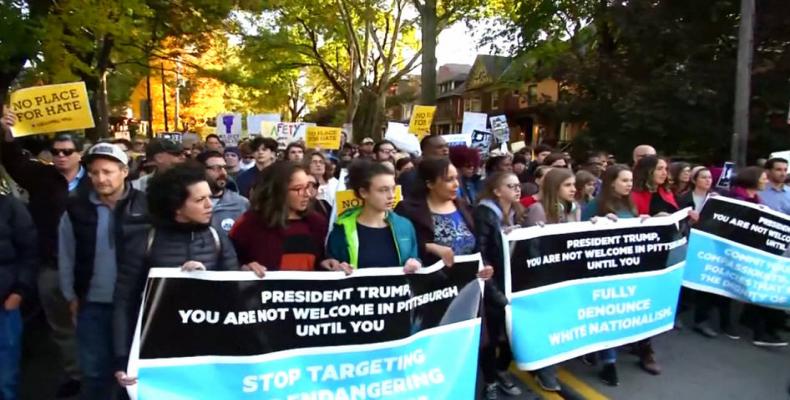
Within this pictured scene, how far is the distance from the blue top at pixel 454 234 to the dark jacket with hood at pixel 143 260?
147cm

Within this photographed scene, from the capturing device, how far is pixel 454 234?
4090 millimetres

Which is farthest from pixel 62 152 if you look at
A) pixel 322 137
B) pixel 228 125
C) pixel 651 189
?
pixel 228 125

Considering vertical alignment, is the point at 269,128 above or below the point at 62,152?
above

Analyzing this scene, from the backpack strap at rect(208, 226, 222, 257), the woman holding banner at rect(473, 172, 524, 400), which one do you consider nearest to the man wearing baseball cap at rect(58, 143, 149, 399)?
the backpack strap at rect(208, 226, 222, 257)

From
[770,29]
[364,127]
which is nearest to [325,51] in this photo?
[364,127]

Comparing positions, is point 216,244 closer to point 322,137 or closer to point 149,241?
point 149,241

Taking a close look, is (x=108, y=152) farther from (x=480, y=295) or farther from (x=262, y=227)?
(x=480, y=295)

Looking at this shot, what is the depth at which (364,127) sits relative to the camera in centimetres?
3256

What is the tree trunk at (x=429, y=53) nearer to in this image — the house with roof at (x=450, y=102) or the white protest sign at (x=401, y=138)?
the white protest sign at (x=401, y=138)

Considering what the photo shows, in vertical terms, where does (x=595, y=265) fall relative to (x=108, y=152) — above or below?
below

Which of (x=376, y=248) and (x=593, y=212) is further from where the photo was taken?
(x=593, y=212)

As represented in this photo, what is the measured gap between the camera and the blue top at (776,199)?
629cm

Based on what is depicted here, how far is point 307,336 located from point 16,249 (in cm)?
181

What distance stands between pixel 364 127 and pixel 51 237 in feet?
92.6
